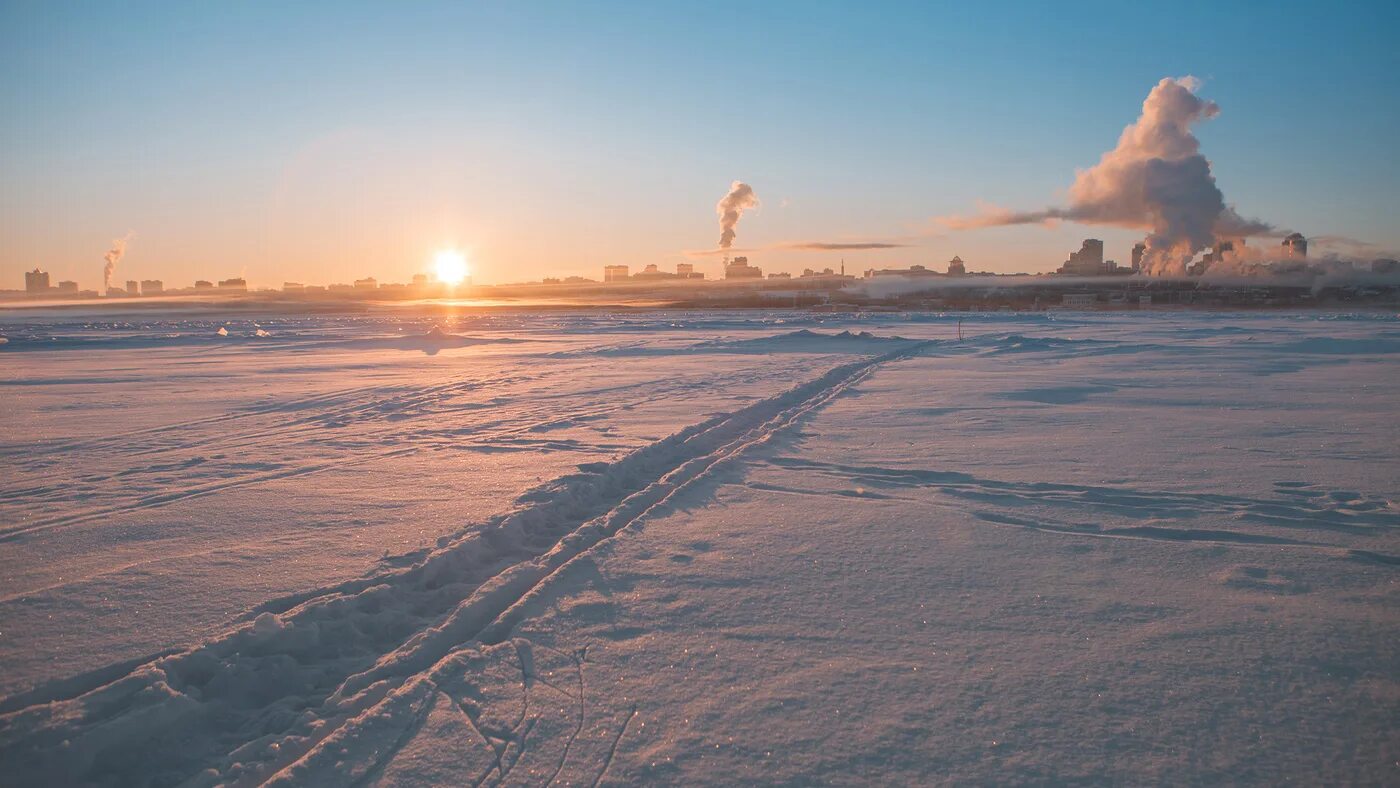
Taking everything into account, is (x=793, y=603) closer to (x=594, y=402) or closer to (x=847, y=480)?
(x=847, y=480)

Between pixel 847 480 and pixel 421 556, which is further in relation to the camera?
pixel 847 480

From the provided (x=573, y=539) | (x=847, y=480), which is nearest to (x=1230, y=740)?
(x=573, y=539)

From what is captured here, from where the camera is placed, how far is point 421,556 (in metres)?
4.62

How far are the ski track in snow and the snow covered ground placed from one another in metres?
0.02

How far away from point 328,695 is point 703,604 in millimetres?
1843

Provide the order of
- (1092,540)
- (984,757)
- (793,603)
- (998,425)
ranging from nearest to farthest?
(984,757) → (793,603) → (1092,540) → (998,425)

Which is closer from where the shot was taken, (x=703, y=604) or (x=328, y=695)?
(x=328, y=695)

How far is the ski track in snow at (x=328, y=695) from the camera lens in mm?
2643

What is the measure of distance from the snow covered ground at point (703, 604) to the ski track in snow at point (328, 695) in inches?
0.6

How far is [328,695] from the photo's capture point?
3162mm

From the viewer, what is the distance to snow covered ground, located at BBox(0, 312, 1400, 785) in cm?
271

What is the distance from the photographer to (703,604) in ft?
13.1

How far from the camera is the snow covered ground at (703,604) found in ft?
8.88

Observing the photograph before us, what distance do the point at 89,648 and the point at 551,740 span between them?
7.94 ft
